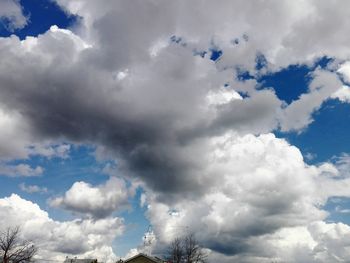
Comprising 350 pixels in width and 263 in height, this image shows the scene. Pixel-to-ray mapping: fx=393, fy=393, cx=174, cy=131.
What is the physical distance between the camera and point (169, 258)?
300 feet

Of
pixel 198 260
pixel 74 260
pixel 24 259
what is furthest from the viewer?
pixel 74 260

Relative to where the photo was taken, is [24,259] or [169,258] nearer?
[24,259]

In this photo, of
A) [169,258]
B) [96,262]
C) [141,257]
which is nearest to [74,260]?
[96,262]

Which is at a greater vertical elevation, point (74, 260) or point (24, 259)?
point (74, 260)

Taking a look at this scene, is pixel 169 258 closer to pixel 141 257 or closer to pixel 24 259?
pixel 141 257

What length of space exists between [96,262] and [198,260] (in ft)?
114

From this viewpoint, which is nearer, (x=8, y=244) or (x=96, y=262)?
(x=8, y=244)

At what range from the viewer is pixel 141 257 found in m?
76.7

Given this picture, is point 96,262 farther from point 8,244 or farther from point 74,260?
point 8,244

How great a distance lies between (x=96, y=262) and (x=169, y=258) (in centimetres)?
2801

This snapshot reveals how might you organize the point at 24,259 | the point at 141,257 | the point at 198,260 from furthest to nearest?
the point at 198,260
the point at 141,257
the point at 24,259

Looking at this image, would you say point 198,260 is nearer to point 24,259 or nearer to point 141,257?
point 141,257

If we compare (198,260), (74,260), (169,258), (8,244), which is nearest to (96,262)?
(74,260)

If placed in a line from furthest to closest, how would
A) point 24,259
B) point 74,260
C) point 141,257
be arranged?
point 74,260, point 141,257, point 24,259
